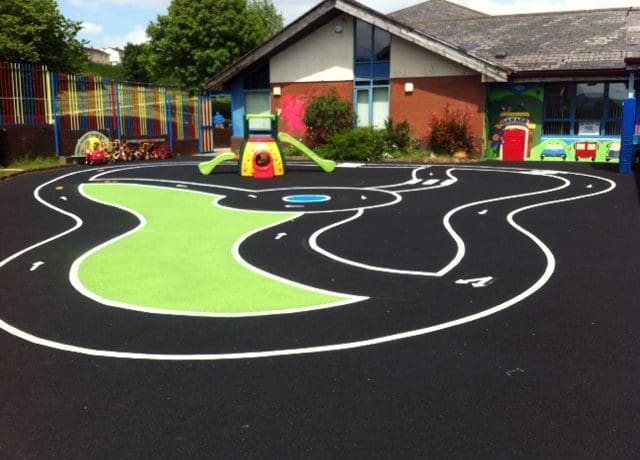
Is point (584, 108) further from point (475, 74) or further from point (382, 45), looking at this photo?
point (382, 45)

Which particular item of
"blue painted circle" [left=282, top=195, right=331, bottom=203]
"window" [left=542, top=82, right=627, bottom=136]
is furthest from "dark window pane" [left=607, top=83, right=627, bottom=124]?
"blue painted circle" [left=282, top=195, right=331, bottom=203]

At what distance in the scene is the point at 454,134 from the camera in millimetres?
23219

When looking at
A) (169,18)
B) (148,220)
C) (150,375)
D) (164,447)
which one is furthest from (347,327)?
(169,18)

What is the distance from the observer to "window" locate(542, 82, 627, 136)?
2195 cm

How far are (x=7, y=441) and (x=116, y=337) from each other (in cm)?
168

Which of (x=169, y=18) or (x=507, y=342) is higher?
(x=169, y=18)

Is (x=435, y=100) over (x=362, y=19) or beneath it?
beneath

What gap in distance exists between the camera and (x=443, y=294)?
20.8ft

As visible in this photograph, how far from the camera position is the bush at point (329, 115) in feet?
82.6

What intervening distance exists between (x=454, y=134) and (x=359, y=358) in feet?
64.5

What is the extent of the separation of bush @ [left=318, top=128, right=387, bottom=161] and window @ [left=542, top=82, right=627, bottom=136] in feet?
20.7

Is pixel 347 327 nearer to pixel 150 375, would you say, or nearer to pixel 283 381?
pixel 283 381

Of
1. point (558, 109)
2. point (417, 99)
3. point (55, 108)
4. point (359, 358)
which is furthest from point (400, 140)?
point (359, 358)

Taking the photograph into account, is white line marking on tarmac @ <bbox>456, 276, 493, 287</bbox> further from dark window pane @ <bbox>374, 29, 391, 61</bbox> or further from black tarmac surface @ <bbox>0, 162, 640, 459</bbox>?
dark window pane @ <bbox>374, 29, 391, 61</bbox>
